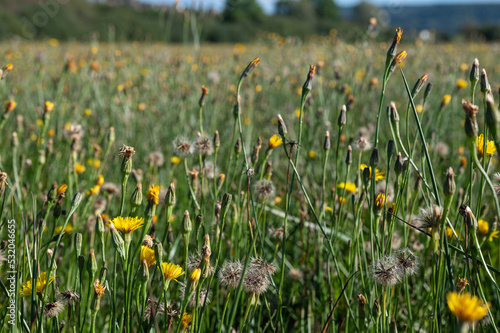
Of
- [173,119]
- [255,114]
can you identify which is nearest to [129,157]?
[173,119]

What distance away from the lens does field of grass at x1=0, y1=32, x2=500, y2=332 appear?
2.89 feet

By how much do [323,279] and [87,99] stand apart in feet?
9.62

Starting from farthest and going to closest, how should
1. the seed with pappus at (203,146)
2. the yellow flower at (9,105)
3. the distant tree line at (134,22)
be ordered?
the distant tree line at (134,22) < the yellow flower at (9,105) < the seed with pappus at (203,146)

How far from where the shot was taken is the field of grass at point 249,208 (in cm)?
88

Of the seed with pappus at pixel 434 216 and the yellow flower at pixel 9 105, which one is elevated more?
the yellow flower at pixel 9 105

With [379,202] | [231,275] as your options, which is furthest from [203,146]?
[379,202]

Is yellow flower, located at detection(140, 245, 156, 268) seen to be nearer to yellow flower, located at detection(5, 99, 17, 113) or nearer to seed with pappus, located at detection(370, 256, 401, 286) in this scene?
seed with pappus, located at detection(370, 256, 401, 286)

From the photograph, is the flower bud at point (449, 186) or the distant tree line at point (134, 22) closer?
the flower bud at point (449, 186)

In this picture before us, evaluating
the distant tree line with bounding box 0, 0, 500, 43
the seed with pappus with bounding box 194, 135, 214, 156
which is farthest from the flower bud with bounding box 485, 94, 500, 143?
the distant tree line with bounding box 0, 0, 500, 43

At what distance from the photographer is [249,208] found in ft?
5.02

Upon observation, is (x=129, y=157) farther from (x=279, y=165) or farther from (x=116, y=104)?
(x=116, y=104)

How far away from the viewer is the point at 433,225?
2.80 feet

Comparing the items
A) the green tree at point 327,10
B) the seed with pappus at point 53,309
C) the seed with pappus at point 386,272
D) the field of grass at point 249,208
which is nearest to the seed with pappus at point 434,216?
the field of grass at point 249,208

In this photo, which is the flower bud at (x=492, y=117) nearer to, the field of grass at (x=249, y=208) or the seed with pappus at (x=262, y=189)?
the field of grass at (x=249, y=208)
